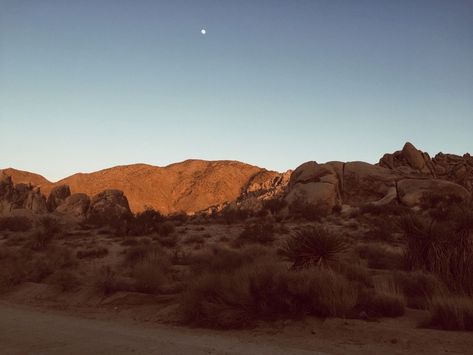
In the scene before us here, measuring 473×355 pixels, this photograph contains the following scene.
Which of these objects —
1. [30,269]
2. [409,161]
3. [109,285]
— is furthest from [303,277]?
[409,161]

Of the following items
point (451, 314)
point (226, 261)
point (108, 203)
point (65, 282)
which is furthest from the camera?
point (108, 203)

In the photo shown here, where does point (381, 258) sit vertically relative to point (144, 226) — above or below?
below

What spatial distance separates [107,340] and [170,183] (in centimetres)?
9041

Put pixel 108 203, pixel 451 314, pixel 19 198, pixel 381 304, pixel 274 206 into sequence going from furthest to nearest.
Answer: pixel 19 198 → pixel 108 203 → pixel 274 206 → pixel 381 304 → pixel 451 314

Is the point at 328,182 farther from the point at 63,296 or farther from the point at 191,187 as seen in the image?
the point at 191,187

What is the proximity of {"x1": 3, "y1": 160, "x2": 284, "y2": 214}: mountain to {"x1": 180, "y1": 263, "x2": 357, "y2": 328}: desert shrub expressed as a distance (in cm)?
7601

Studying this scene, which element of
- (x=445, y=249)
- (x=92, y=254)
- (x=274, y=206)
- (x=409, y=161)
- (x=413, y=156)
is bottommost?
(x=92, y=254)

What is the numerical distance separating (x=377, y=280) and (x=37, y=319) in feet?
25.2

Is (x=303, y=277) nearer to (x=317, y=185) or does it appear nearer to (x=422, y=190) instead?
(x=422, y=190)

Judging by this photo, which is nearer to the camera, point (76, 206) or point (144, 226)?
point (144, 226)

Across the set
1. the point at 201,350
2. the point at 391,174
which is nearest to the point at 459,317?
the point at 201,350

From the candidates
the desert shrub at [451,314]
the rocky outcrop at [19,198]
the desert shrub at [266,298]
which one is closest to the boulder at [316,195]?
the desert shrub at [266,298]

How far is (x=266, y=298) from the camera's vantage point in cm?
844

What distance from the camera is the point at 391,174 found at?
4062 cm
